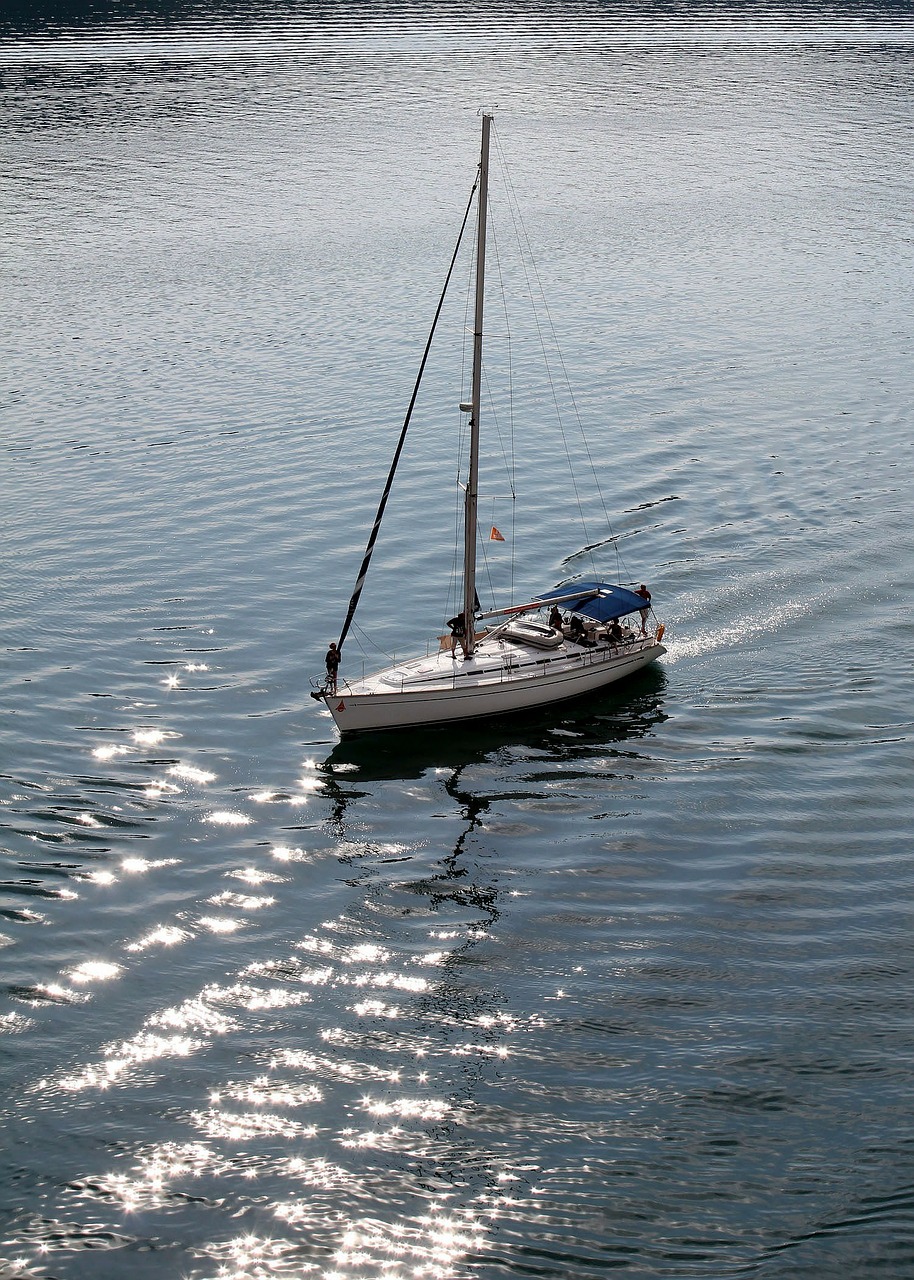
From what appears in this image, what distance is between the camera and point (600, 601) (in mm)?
51656

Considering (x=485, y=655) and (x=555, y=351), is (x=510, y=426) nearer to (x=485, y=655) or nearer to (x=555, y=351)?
(x=555, y=351)

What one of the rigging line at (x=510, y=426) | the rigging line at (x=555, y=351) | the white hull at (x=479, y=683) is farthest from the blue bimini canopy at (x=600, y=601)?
the rigging line at (x=555, y=351)

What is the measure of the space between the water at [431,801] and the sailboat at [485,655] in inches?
43.8

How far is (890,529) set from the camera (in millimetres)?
62281

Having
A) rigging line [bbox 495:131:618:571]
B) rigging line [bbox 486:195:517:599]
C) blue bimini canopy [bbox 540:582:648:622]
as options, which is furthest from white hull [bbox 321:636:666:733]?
rigging line [bbox 495:131:618:571]

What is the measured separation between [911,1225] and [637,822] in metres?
16.7

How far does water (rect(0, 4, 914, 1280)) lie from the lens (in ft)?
95.8

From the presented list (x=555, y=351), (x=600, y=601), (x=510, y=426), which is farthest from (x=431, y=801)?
(x=555, y=351)

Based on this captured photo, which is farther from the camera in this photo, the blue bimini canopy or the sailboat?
the blue bimini canopy

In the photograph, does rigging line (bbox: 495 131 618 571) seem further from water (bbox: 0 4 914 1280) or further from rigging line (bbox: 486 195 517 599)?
rigging line (bbox: 486 195 517 599)

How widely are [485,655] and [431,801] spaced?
7095mm

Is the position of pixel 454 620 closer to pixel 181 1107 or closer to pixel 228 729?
pixel 228 729

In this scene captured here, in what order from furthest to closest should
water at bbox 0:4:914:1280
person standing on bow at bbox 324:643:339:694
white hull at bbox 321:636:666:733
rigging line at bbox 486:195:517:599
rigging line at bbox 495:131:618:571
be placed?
rigging line at bbox 495:131:618:571 → rigging line at bbox 486:195:517:599 → white hull at bbox 321:636:666:733 → person standing on bow at bbox 324:643:339:694 → water at bbox 0:4:914:1280

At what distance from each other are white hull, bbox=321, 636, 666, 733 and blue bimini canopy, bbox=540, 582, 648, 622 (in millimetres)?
1286
